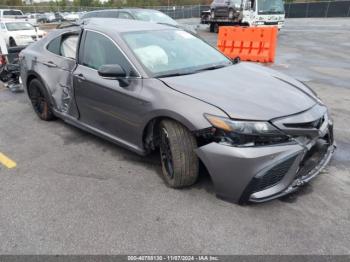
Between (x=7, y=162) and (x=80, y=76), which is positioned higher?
(x=80, y=76)

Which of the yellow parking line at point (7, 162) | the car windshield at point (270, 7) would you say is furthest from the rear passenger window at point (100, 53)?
the car windshield at point (270, 7)

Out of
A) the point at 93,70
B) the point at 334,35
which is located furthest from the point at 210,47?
the point at 334,35

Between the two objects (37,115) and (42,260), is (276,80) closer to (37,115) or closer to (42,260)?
(42,260)

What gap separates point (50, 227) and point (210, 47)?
2953mm

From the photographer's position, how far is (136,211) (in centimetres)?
310

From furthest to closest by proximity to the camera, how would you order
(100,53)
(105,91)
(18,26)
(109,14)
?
1. (18,26)
2. (109,14)
3. (100,53)
4. (105,91)

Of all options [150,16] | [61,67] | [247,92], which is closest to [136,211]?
[247,92]

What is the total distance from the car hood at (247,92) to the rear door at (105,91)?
0.46m

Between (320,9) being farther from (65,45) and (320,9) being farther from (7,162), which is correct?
(7,162)

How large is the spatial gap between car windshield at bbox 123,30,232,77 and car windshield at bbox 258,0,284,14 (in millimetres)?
15861

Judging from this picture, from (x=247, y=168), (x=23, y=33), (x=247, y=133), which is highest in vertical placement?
(x=247, y=133)

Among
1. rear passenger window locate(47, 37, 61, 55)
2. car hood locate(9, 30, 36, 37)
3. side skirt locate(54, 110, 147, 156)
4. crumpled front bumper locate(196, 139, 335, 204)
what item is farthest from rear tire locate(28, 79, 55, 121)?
car hood locate(9, 30, 36, 37)

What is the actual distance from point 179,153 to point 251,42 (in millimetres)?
8591

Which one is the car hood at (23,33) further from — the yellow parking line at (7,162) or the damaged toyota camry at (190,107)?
the yellow parking line at (7,162)
